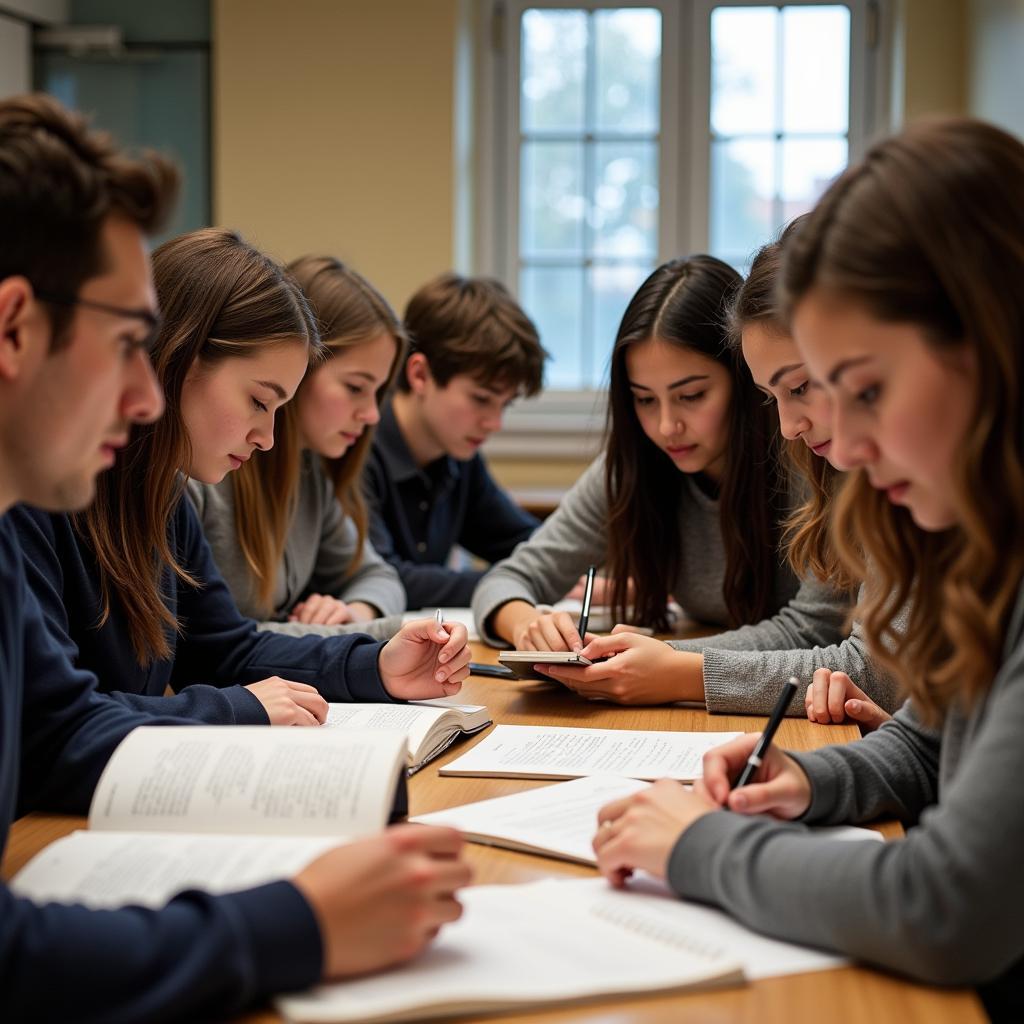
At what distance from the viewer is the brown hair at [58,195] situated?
2.96 ft

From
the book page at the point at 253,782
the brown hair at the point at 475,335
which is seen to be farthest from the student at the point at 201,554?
the brown hair at the point at 475,335

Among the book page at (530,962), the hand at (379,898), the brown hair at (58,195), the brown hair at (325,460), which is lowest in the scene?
the book page at (530,962)

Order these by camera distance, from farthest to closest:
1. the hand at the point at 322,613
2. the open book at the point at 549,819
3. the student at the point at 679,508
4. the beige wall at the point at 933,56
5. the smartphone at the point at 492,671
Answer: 1. the beige wall at the point at 933,56
2. the hand at the point at 322,613
3. the student at the point at 679,508
4. the smartphone at the point at 492,671
5. the open book at the point at 549,819

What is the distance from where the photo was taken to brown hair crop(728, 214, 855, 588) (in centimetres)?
175

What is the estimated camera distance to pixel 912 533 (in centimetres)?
110

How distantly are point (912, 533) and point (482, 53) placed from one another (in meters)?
3.77

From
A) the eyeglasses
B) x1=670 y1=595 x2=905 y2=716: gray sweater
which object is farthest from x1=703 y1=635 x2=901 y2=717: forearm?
the eyeglasses

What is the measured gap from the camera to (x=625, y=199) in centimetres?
452

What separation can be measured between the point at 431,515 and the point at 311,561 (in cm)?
69

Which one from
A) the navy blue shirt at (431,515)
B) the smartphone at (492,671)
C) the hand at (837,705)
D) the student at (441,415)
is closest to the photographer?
the hand at (837,705)

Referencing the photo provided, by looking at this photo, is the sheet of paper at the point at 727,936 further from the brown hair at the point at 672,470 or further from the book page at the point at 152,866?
the brown hair at the point at 672,470

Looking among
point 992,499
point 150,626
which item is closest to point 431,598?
point 150,626

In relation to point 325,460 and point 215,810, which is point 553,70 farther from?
point 215,810

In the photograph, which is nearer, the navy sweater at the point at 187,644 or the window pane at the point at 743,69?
the navy sweater at the point at 187,644
